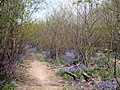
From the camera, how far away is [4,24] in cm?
739

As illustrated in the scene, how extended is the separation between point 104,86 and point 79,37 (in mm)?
8981

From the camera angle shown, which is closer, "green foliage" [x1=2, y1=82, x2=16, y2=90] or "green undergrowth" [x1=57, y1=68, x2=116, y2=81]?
"green foliage" [x1=2, y1=82, x2=16, y2=90]

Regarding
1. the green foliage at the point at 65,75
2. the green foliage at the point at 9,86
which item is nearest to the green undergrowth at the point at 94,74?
the green foliage at the point at 65,75

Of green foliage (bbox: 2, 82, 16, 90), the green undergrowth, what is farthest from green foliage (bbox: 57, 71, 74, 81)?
green foliage (bbox: 2, 82, 16, 90)

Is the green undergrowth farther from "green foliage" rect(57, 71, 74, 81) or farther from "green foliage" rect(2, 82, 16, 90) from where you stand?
"green foliage" rect(2, 82, 16, 90)

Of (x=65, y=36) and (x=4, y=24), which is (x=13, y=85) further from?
(x=65, y=36)

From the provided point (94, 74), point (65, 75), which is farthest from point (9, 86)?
point (94, 74)

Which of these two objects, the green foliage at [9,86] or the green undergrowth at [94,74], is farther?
the green undergrowth at [94,74]

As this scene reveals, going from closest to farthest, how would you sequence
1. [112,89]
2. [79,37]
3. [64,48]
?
1. [112,89]
2. [79,37]
3. [64,48]

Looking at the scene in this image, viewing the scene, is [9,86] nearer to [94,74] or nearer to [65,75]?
[65,75]

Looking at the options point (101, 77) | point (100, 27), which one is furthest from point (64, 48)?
point (101, 77)

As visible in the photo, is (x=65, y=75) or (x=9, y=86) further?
(x=65, y=75)

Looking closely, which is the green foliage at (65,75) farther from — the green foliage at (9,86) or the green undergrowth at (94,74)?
the green foliage at (9,86)

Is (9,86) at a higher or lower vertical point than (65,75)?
higher
